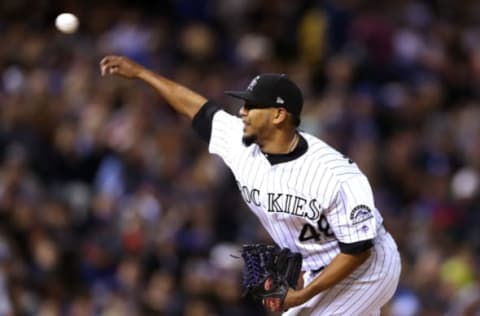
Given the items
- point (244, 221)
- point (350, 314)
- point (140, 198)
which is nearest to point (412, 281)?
point (244, 221)

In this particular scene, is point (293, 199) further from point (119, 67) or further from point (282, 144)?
point (119, 67)

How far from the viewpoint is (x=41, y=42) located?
49.0ft

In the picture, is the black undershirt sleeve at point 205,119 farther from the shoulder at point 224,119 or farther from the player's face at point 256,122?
the player's face at point 256,122

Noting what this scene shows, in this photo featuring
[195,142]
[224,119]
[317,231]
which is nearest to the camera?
[317,231]

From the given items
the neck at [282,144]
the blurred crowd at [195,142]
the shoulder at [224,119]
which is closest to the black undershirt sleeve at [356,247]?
the neck at [282,144]

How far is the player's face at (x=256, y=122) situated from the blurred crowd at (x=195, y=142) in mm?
4252

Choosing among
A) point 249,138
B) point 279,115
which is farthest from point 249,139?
point 279,115

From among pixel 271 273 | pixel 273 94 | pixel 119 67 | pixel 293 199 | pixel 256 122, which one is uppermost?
pixel 119 67

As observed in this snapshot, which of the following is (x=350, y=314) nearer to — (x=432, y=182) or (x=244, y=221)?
(x=244, y=221)

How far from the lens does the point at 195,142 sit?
13977 mm

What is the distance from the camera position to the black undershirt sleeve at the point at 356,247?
24.8 feet

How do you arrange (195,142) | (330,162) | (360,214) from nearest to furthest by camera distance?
(360,214) → (330,162) → (195,142)

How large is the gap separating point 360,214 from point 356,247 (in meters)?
0.18

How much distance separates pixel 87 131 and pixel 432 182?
3392 mm
